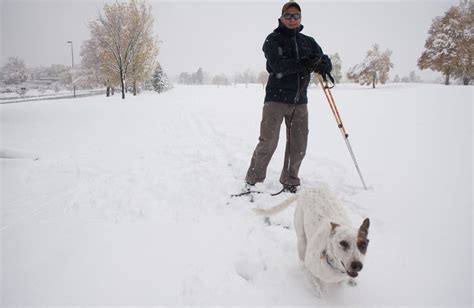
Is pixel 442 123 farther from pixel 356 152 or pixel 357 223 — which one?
pixel 357 223

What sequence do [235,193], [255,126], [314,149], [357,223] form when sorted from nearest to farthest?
[357,223] < [235,193] < [314,149] < [255,126]

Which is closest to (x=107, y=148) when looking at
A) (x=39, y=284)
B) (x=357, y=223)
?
(x=39, y=284)

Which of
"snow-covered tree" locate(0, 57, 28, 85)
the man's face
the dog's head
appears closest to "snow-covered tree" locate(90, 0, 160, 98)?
the man's face

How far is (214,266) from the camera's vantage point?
2400 millimetres

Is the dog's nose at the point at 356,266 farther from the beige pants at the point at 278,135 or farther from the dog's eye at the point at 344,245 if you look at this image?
the beige pants at the point at 278,135

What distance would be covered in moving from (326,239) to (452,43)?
99.5 feet

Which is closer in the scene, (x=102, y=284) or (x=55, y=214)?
(x=102, y=284)

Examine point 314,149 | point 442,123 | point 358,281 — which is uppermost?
point 442,123

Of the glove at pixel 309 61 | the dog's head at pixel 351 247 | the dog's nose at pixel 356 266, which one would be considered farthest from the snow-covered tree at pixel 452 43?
the dog's nose at pixel 356 266

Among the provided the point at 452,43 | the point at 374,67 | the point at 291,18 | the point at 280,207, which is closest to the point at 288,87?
the point at 291,18

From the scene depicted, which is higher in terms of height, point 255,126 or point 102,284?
point 255,126

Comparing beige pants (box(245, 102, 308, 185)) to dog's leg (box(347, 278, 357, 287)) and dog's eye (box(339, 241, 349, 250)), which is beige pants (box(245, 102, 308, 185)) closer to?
dog's leg (box(347, 278, 357, 287))

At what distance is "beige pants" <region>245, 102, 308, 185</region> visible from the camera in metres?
3.95

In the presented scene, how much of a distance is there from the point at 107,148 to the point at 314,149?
584 centimetres
